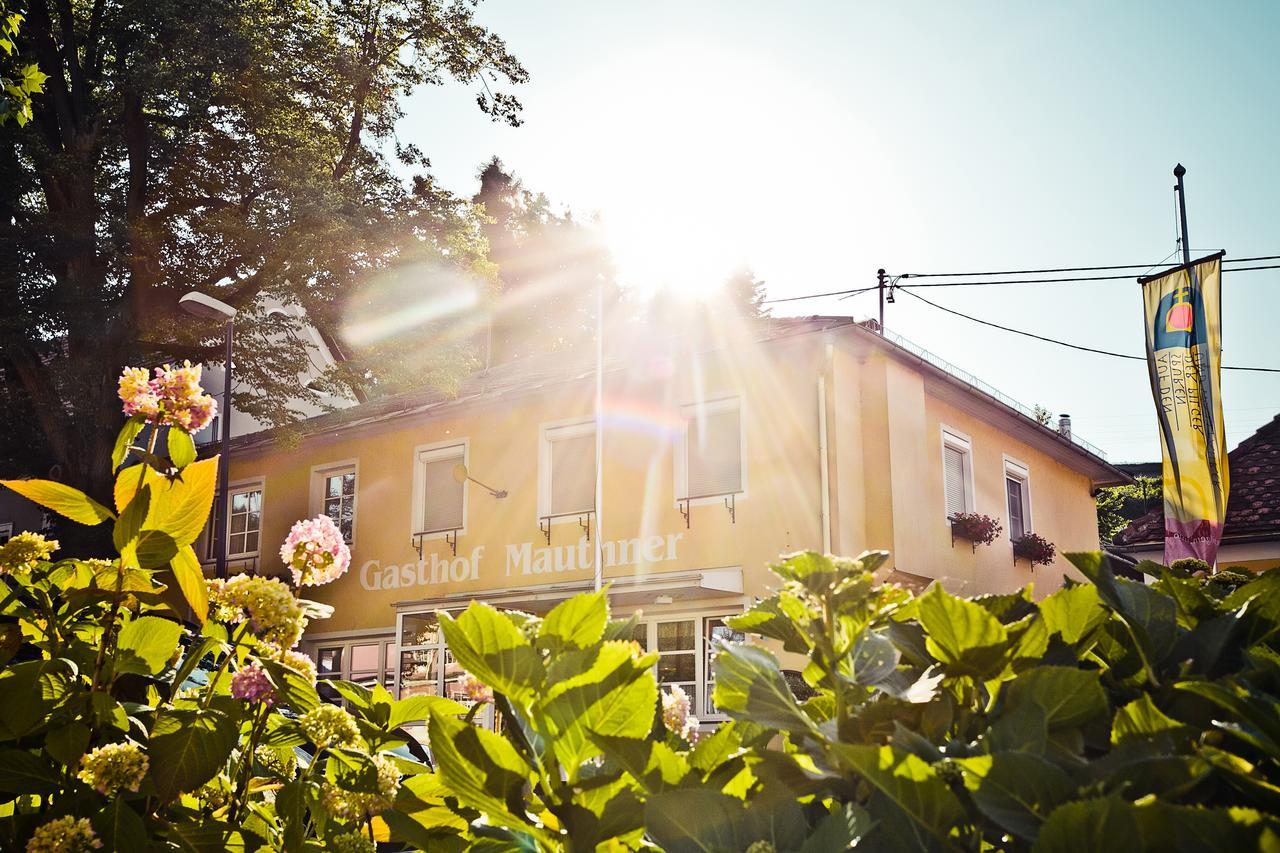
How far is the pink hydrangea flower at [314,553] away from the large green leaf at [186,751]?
0.77 ft

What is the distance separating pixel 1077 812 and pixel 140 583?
1138 mm

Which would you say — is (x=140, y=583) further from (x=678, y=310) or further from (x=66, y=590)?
(x=678, y=310)

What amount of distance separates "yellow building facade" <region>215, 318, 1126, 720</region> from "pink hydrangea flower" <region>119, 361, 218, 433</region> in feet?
43.7

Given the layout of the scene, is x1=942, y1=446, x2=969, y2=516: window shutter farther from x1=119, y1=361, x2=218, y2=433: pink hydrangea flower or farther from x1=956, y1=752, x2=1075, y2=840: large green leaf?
x1=956, y1=752, x2=1075, y2=840: large green leaf

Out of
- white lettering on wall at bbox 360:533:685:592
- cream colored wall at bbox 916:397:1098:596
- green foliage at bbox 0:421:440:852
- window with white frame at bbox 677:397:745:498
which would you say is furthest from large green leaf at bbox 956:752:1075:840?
white lettering on wall at bbox 360:533:685:592

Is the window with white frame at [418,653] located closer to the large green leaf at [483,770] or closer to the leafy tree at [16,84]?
the leafy tree at [16,84]

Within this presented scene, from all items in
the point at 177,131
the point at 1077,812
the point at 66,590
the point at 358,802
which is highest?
the point at 177,131

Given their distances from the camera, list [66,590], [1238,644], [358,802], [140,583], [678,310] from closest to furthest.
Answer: [1238,644] < [358,802] < [140,583] < [66,590] < [678,310]

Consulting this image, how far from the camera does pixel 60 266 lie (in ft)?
60.5


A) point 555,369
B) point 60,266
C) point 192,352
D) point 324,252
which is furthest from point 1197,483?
point 60,266

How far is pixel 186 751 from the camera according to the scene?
125 cm

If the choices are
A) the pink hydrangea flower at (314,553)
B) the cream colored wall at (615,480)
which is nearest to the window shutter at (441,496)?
the cream colored wall at (615,480)

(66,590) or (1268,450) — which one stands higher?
(1268,450)

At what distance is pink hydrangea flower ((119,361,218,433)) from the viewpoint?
1.51m
